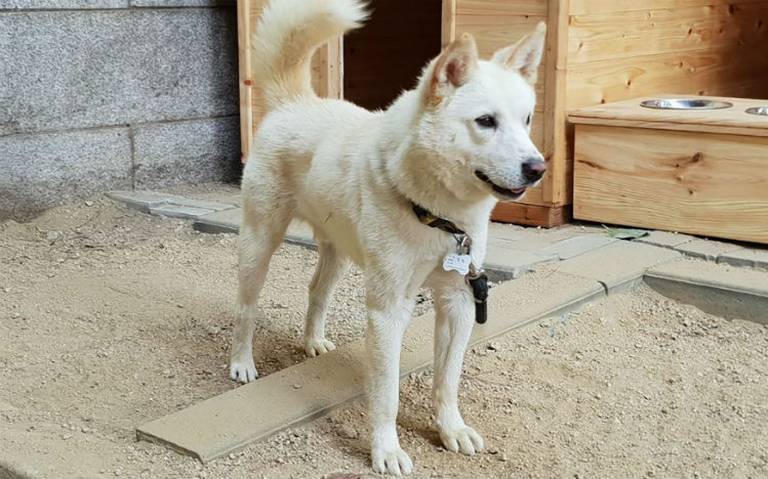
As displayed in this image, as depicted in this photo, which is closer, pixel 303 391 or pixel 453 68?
pixel 453 68

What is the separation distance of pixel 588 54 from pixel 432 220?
253 cm

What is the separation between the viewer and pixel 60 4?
5355mm

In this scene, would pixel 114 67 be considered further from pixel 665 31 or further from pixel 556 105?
pixel 665 31

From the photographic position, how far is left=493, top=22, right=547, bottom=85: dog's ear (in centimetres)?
277

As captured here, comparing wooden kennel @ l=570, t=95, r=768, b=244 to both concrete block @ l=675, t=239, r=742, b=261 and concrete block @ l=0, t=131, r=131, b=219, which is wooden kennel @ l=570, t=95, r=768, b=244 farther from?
concrete block @ l=0, t=131, r=131, b=219

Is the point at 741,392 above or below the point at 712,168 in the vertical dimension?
below

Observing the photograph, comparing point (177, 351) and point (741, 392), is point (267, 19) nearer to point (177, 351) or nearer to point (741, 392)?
point (177, 351)

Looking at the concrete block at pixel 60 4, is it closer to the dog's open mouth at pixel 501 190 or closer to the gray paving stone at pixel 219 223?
the gray paving stone at pixel 219 223

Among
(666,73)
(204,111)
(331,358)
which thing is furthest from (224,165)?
(331,358)

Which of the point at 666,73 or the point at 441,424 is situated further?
the point at 666,73

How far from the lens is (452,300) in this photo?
288 centimetres

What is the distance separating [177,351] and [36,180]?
2.13 m

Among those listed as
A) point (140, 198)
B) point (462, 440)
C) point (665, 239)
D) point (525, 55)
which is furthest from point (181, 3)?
point (462, 440)

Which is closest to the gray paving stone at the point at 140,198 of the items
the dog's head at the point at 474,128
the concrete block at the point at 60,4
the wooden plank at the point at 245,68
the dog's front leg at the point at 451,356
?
the wooden plank at the point at 245,68
